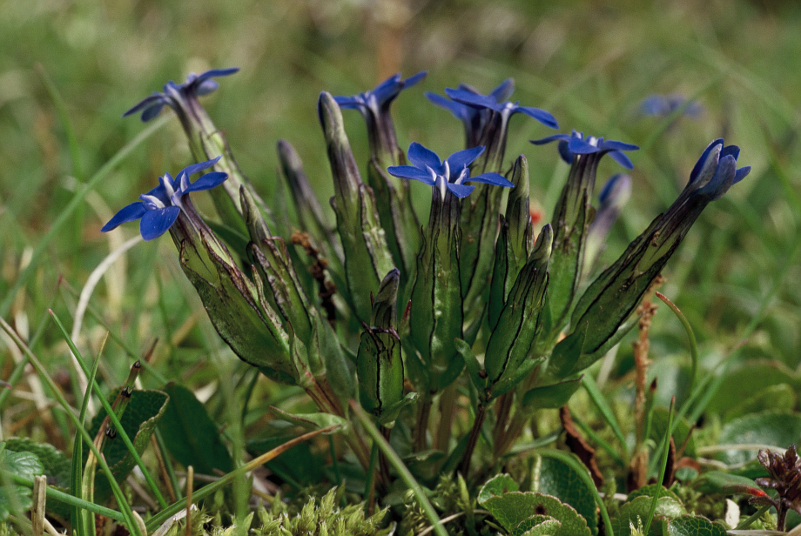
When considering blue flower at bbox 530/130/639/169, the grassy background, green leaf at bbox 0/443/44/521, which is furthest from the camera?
the grassy background

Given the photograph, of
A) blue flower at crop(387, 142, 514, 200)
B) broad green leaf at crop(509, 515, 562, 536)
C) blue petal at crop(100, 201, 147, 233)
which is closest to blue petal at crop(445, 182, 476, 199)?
blue flower at crop(387, 142, 514, 200)

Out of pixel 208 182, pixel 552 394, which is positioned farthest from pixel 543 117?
pixel 208 182

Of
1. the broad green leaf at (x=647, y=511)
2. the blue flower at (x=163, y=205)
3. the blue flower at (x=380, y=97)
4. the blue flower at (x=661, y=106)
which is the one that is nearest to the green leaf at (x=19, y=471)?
the blue flower at (x=163, y=205)

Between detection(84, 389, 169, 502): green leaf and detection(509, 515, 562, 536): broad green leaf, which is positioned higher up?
detection(84, 389, 169, 502): green leaf

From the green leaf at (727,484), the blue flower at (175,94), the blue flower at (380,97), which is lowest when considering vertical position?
the green leaf at (727,484)

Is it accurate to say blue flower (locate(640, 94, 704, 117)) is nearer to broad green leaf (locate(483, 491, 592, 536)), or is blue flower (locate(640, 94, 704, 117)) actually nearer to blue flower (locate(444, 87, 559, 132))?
blue flower (locate(444, 87, 559, 132))

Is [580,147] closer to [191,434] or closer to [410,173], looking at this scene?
[410,173]

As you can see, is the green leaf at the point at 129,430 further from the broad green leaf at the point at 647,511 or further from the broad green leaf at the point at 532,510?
the broad green leaf at the point at 647,511
